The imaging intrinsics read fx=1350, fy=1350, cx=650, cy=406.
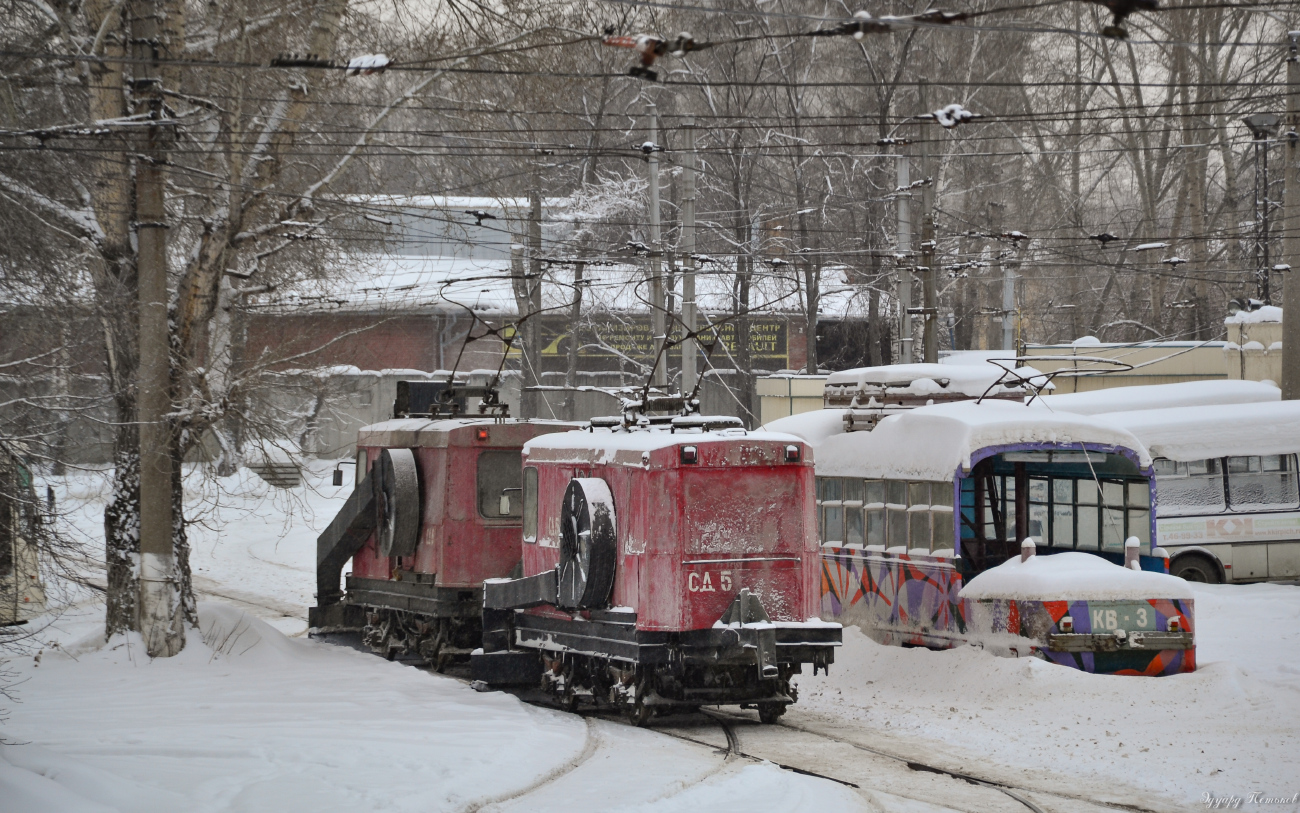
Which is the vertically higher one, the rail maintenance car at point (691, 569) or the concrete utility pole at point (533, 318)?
the concrete utility pole at point (533, 318)

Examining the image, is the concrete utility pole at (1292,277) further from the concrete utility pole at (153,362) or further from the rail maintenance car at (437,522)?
the concrete utility pole at (153,362)

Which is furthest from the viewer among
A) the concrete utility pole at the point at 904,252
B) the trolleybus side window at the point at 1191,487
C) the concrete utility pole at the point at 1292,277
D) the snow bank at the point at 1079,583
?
the concrete utility pole at the point at 904,252

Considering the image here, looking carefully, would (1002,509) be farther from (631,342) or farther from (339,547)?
(631,342)

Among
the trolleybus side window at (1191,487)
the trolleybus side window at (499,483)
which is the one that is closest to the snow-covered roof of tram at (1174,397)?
the trolleybus side window at (1191,487)

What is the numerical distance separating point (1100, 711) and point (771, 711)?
290cm

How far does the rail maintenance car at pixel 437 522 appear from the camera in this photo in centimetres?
1525

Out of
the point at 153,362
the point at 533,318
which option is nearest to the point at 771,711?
the point at 153,362

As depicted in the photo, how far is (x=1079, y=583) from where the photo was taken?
12.9 metres

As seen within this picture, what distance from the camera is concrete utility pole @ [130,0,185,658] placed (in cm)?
1361

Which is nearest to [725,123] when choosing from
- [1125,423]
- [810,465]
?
[1125,423]

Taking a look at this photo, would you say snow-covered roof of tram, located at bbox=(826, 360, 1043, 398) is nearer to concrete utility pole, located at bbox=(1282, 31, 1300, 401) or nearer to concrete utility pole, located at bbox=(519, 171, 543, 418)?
concrete utility pole, located at bbox=(1282, 31, 1300, 401)

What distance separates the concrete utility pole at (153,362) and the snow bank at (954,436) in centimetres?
788

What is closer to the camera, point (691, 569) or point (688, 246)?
point (691, 569)

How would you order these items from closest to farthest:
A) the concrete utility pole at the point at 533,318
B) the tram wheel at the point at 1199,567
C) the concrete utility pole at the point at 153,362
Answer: the concrete utility pole at the point at 153,362
the tram wheel at the point at 1199,567
the concrete utility pole at the point at 533,318
